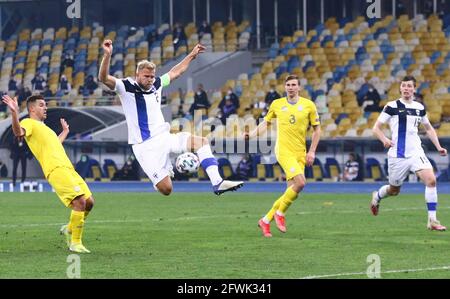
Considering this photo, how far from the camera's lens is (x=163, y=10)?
50.8m

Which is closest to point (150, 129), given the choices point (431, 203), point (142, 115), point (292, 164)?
point (142, 115)

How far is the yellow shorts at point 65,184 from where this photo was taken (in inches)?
581

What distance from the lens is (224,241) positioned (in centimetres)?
1619

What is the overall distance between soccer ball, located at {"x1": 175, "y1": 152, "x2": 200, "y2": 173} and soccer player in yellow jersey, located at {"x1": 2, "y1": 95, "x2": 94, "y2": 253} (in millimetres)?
1398

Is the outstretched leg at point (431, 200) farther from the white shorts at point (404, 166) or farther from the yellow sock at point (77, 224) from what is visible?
the yellow sock at point (77, 224)

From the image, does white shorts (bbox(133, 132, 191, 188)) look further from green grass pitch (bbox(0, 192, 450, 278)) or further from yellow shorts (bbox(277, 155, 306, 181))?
yellow shorts (bbox(277, 155, 306, 181))

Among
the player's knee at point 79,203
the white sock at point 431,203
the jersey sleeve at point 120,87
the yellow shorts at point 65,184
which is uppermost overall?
the jersey sleeve at point 120,87

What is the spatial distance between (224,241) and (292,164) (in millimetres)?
2047

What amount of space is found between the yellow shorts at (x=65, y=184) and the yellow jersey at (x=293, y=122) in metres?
4.01

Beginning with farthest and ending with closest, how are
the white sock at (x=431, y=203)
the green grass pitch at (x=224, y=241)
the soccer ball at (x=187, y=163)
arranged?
the white sock at (x=431, y=203) → the soccer ball at (x=187, y=163) → the green grass pitch at (x=224, y=241)

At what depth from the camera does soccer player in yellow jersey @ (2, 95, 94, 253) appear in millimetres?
14750

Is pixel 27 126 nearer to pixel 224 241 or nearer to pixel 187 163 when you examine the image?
pixel 187 163

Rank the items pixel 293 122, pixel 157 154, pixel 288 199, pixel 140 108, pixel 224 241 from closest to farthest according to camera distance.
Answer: pixel 140 108 → pixel 157 154 → pixel 224 241 → pixel 288 199 → pixel 293 122

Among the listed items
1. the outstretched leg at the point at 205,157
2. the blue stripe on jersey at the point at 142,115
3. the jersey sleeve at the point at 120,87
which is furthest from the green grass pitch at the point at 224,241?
the jersey sleeve at the point at 120,87
